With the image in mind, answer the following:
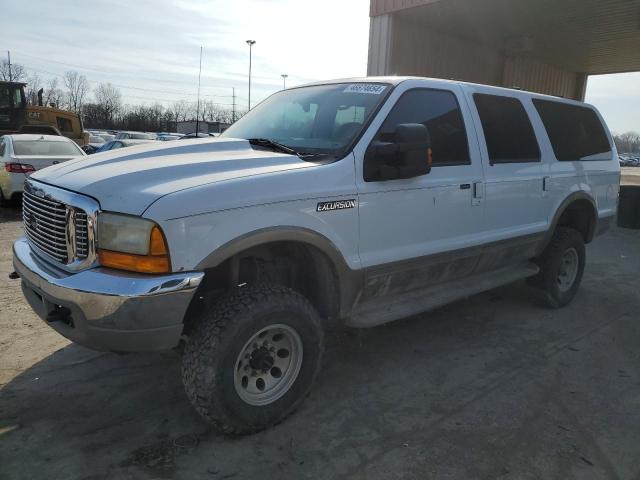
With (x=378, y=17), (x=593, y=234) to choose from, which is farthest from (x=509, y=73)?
(x=593, y=234)

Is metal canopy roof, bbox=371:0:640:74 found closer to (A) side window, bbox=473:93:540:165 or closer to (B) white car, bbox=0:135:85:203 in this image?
(A) side window, bbox=473:93:540:165

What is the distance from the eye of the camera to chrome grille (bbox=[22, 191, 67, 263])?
275 centimetres

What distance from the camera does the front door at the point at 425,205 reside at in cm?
333

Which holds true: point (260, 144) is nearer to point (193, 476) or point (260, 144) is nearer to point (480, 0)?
point (193, 476)

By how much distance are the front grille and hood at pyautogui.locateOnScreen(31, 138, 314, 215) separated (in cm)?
13

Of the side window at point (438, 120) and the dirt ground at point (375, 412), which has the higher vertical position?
the side window at point (438, 120)

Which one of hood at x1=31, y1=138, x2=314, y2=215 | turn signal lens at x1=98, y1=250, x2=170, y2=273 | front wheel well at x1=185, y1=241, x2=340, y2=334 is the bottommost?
front wheel well at x1=185, y1=241, x2=340, y2=334

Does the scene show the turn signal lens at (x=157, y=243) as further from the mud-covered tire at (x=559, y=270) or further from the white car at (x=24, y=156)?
the white car at (x=24, y=156)

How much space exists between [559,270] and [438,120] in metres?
2.50

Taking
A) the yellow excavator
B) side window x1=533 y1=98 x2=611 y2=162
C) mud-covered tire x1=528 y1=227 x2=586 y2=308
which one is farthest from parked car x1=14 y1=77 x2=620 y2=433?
the yellow excavator

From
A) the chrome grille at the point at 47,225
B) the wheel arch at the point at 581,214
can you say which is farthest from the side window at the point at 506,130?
the chrome grille at the point at 47,225

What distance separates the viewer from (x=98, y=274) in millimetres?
2498

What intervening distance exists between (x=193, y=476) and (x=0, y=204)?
1018 centimetres

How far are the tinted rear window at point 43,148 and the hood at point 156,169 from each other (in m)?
8.04
